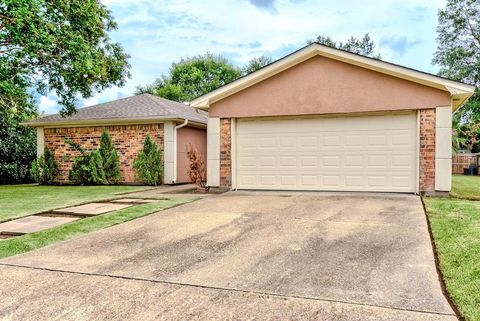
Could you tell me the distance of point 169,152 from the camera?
44.5 feet

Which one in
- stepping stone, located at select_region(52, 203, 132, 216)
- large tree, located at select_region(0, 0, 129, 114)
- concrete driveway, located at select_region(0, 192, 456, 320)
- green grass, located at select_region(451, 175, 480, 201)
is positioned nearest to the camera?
concrete driveway, located at select_region(0, 192, 456, 320)

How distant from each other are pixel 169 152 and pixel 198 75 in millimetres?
24870

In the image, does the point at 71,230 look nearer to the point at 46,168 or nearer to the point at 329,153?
the point at 329,153

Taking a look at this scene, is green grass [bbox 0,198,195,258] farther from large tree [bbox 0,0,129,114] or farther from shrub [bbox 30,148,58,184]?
shrub [bbox 30,148,58,184]

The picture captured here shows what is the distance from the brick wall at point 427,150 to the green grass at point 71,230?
581 cm

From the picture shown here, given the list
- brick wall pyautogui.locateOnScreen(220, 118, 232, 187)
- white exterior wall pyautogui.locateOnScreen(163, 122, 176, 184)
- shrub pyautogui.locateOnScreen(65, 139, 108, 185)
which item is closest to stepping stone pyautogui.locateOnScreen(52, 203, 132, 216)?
brick wall pyautogui.locateOnScreen(220, 118, 232, 187)

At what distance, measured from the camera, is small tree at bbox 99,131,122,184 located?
551 inches

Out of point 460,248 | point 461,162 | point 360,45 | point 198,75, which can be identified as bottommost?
point 460,248

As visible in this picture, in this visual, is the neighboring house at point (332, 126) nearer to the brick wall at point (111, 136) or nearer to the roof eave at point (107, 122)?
the roof eave at point (107, 122)

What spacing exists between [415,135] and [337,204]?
3001 millimetres

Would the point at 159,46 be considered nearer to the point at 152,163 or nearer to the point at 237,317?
the point at 152,163

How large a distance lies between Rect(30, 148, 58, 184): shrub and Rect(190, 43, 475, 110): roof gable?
749cm

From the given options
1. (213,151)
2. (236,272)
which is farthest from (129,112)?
(236,272)

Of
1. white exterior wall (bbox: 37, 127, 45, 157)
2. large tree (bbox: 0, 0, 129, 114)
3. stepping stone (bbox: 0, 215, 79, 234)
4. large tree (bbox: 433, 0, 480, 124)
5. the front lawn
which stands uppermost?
large tree (bbox: 433, 0, 480, 124)
